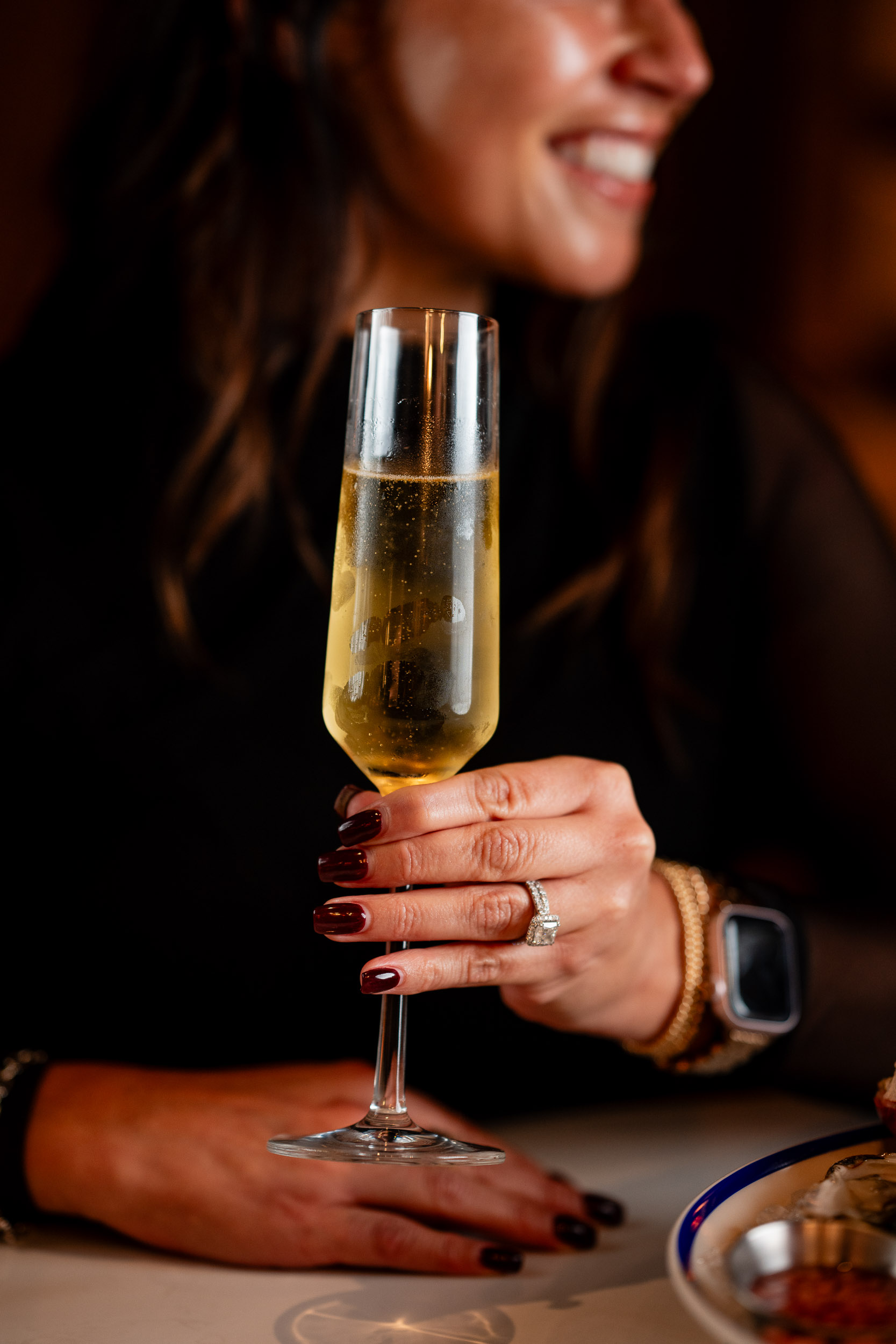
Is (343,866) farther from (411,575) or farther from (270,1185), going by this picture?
(270,1185)

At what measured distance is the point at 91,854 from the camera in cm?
153

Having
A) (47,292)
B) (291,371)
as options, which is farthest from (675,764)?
(47,292)

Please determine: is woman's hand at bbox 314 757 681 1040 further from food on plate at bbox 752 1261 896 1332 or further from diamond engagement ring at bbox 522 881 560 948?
food on plate at bbox 752 1261 896 1332

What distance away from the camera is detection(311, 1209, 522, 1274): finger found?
935 mm

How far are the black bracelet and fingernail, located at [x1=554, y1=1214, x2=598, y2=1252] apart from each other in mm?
479

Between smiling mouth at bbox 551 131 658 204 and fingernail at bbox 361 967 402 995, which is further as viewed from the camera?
smiling mouth at bbox 551 131 658 204

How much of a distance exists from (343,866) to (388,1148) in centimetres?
19

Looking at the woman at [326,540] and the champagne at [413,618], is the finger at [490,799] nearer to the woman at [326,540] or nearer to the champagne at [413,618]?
the champagne at [413,618]

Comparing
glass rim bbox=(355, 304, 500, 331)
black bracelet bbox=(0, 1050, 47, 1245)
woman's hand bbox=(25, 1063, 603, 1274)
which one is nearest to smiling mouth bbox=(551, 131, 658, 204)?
Answer: glass rim bbox=(355, 304, 500, 331)

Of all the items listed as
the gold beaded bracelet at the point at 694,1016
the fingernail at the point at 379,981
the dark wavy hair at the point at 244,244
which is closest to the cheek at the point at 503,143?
the dark wavy hair at the point at 244,244

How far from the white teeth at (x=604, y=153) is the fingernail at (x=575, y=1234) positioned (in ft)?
4.13

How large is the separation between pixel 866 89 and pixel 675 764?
166 cm

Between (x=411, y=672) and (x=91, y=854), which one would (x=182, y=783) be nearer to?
(x=91, y=854)

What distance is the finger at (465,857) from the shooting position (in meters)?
Answer: 0.79
